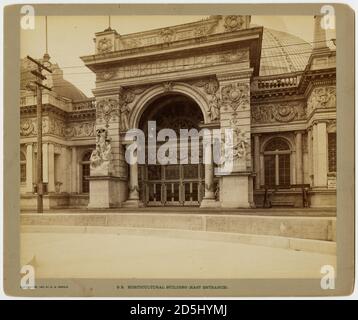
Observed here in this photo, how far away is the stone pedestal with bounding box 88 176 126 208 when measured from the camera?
26.3 ft

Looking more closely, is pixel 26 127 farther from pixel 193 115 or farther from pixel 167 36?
pixel 193 115

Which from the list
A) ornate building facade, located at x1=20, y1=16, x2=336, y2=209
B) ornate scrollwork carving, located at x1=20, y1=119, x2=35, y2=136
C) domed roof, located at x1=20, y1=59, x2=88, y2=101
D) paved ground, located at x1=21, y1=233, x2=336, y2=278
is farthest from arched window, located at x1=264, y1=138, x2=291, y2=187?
Answer: ornate scrollwork carving, located at x1=20, y1=119, x2=35, y2=136

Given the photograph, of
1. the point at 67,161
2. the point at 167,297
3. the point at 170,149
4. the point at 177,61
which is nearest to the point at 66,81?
the point at 67,161

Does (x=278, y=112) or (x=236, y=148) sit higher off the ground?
(x=278, y=112)

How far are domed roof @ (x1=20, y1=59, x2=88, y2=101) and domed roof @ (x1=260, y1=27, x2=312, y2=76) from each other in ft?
13.5

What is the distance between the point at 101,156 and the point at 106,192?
0.94 meters

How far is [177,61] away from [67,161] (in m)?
4.11

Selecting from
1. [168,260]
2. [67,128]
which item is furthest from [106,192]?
[168,260]

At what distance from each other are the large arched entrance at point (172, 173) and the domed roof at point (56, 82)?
2118 mm

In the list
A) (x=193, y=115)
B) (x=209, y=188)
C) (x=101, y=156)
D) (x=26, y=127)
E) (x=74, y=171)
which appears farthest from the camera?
(x=193, y=115)

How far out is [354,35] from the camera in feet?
15.4

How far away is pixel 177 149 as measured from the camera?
6.80 meters

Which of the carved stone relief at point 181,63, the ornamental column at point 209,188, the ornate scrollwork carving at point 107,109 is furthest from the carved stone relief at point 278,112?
the ornate scrollwork carving at point 107,109

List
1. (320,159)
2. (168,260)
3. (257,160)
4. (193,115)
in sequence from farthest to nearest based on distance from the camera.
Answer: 1. (193,115)
2. (257,160)
3. (320,159)
4. (168,260)
